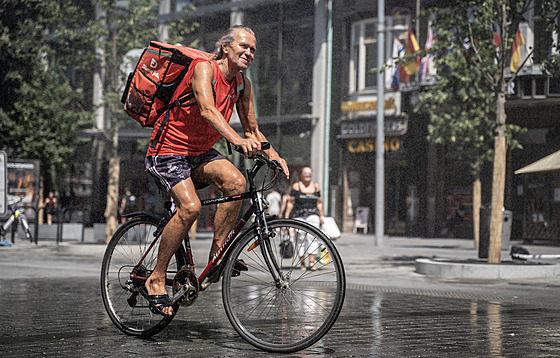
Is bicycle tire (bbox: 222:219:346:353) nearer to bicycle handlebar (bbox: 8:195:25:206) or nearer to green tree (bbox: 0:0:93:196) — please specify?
green tree (bbox: 0:0:93:196)

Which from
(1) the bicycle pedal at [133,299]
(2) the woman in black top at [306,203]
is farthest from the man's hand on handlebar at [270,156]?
(2) the woman in black top at [306,203]

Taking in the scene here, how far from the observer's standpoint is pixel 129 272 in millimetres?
5625

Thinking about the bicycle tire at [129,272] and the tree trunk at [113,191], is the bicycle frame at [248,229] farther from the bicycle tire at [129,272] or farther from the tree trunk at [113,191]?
the tree trunk at [113,191]

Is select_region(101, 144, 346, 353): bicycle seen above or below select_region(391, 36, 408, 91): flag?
below

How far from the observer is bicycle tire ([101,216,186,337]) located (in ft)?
17.6

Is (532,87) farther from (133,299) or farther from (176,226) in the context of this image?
(176,226)

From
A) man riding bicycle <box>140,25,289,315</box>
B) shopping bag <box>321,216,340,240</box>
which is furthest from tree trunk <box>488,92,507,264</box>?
man riding bicycle <box>140,25,289,315</box>

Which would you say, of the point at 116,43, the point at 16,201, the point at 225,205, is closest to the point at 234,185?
the point at 225,205

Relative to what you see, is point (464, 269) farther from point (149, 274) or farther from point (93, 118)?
point (93, 118)

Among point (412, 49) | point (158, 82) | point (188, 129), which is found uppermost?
point (412, 49)

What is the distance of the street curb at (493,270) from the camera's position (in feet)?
39.4

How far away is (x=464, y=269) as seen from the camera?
1212cm

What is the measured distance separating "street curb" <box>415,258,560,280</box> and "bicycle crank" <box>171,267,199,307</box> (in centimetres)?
Answer: 763

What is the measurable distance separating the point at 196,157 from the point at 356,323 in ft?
6.39
